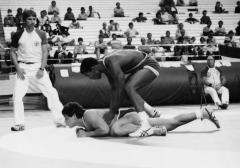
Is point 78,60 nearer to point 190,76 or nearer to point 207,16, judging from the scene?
point 190,76

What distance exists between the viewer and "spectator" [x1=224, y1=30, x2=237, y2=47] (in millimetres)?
15625

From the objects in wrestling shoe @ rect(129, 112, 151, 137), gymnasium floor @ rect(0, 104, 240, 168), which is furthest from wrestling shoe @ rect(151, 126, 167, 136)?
wrestling shoe @ rect(129, 112, 151, 137)

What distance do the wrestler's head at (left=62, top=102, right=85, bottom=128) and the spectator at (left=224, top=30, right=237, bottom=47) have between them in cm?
1074

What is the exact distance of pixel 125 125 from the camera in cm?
597

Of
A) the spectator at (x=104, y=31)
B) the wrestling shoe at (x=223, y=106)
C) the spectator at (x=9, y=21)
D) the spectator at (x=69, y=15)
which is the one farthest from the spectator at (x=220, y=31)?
the wrestling shoe at (x=223, y=106)

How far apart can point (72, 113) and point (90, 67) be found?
21.8 inches

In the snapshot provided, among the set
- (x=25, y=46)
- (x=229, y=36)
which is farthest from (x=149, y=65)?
(x=229, y=36)

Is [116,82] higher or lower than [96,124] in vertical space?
higher

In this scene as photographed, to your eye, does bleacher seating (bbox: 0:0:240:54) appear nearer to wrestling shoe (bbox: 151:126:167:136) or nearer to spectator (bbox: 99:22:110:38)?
spectator (bbox: 99:22:110:38)

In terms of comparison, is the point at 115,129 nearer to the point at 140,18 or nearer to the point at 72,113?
the point at 72,113

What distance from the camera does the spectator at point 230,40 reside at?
615 inches

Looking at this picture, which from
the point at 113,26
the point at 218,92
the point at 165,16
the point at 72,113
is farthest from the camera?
the point at 165,16

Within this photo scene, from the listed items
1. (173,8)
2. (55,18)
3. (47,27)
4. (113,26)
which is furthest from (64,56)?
(173,8)

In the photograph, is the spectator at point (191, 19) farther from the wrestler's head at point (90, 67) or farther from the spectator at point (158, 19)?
the wrestler's head at point (90, 67)
